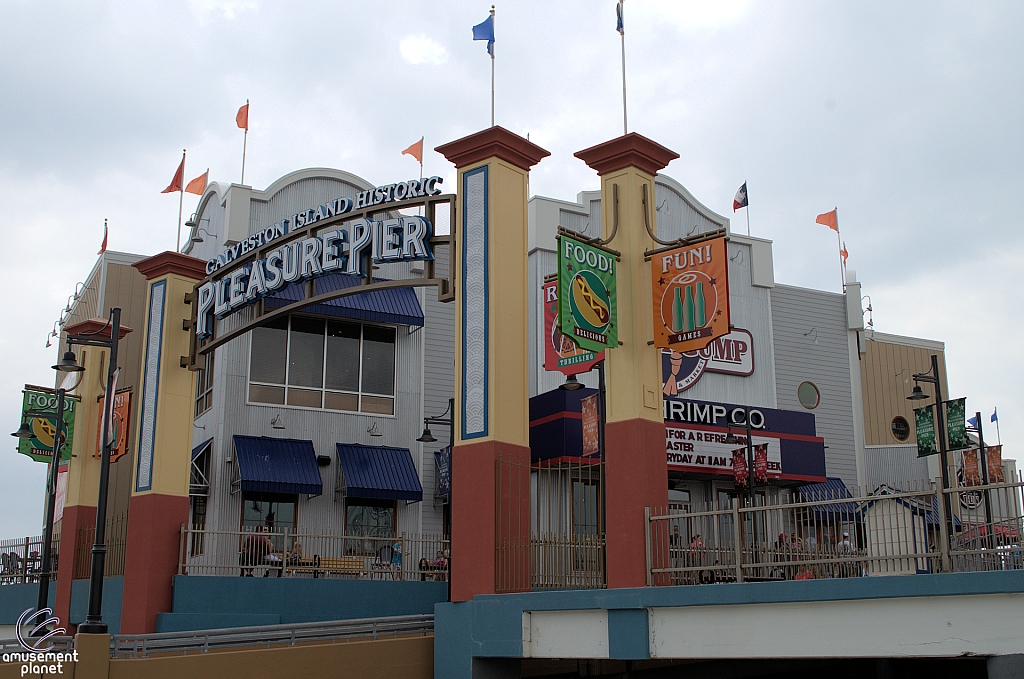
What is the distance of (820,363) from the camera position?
1478 inches

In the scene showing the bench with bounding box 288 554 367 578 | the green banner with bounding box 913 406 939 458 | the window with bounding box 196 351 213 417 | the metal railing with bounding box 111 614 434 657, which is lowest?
the metal railing with bounding box 111 614 434 657

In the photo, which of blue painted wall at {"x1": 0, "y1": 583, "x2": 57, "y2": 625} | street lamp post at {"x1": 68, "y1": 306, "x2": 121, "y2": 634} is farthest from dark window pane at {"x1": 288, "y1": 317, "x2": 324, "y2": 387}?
street lamp post at {"x1": 68, "y1": 306, "x2": 121, "y2": 634}

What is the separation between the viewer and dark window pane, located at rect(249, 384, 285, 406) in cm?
2763

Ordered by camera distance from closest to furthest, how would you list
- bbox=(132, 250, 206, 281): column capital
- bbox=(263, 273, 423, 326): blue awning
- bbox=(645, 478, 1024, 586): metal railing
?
1. bbox=(645, 478, 1024, 586): metal railing
2. bbox=(132, 250, 206, 281): column capital
3. bbox=(263, 273, 423, 326): blue awning

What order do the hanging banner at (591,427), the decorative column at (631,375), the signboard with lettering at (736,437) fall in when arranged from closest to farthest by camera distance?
the decorative column at (631,375) → the hanging banner at (591,427) → the signboard with lettering at (736,437)

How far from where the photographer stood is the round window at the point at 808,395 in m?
36.9

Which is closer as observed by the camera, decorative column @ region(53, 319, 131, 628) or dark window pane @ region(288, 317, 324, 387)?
decorative column @ region(53, 319, 131, 628)

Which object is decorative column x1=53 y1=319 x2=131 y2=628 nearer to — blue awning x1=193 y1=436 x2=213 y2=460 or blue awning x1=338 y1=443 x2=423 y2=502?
blue awning x1=193 y1=436 x2=213 y2=460

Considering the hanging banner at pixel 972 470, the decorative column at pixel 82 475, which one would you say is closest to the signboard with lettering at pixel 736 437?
the hanging banner at pixel 972 470

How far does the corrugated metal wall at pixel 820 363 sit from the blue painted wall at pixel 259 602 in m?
19.9

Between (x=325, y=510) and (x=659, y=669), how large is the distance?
12.5 meters

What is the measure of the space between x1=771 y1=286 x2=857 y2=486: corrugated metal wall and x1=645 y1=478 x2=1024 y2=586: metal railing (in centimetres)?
2243

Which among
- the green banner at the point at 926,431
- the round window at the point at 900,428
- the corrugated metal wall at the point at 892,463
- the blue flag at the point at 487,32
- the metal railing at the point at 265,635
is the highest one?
the blue flag at the point at 487,32

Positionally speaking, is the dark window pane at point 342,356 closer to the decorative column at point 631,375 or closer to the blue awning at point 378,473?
the blue awning at point 378,473
